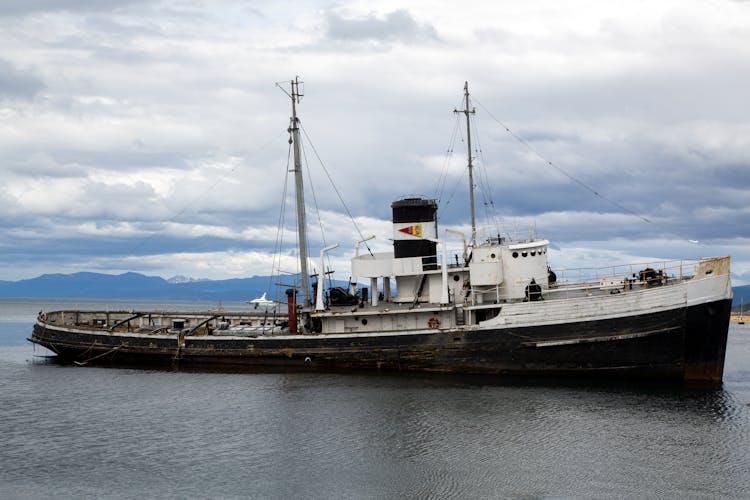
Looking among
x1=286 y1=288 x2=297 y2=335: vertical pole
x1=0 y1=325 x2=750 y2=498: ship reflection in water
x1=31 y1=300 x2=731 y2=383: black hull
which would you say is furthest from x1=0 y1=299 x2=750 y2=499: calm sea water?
x1=286 y1=288 x2=297 y2=335: vertical pole

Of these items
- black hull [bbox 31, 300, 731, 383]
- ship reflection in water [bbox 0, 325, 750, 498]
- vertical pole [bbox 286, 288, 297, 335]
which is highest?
vertical pole [bbox 286, 288, 297, 335]

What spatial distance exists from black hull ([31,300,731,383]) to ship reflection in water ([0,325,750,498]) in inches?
38.3

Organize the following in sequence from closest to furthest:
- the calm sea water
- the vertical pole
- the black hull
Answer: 1. the calm sea water
2. the black hull
3. the vertical pole

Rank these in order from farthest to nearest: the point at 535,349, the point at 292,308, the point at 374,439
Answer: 1. the point at 292,308
2. the point at 535,349
3. the point at 374,439

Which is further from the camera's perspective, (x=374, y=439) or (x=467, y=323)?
(x=467, y=323)

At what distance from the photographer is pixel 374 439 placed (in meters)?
26.1

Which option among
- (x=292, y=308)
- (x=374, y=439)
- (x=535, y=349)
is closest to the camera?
(x=374, y=439)

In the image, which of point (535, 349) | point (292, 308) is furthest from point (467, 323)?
point (292, 308)

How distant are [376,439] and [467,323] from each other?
38.9 ft

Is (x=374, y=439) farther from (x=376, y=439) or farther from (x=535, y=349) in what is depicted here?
(x=535, y=349)

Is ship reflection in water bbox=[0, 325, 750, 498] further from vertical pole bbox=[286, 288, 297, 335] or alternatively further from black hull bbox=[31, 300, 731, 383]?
vertical pole bbox=[286, 288, 297, 335]

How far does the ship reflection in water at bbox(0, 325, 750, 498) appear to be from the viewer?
2141 cm

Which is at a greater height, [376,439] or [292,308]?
[292,308]

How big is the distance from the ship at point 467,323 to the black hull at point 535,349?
50 millimetres
